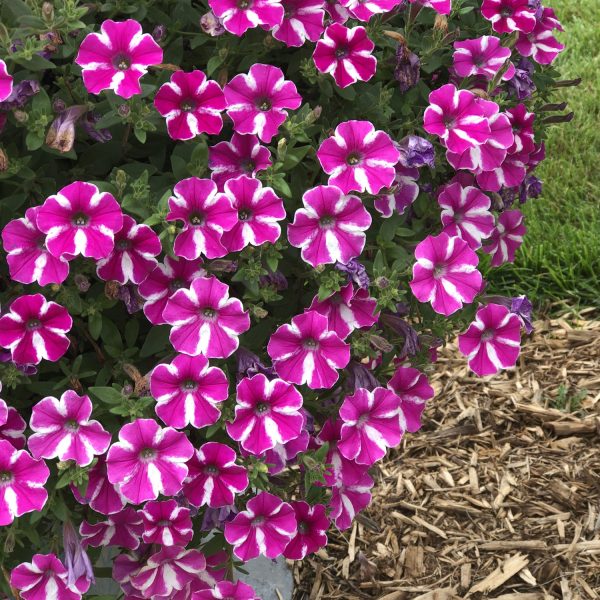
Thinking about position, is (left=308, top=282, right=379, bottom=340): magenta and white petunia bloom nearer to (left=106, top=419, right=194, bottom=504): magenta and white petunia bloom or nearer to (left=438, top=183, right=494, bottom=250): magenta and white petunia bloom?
(left=438, top=183, right=494, bottom=250): magenta and white petunia bloom

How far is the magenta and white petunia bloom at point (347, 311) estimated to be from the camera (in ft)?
6.53

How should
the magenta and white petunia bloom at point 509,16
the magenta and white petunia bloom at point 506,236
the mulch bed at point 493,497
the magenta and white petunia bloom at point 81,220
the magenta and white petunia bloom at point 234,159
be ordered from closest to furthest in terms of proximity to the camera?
the magenta and white petunia bloom at point 81,220
the magenta and white petunia bloom at point 234,159
the magenta and white petunia bloom at point 509,16
the magenta and white petunia bloom at point 506,236
the mulch bed at point 493,497

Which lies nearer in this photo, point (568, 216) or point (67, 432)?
point (67, 432)

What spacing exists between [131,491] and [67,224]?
51 centimetres

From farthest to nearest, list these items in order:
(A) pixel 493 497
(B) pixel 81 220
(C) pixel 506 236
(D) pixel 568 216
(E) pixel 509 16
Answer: (D) pixel 568 216 → (A) pixel 493 497 → (C) pixel 506 236 → (E) pixel 509 16 → (B) pixel 81 220

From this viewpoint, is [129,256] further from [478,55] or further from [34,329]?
[478,55]

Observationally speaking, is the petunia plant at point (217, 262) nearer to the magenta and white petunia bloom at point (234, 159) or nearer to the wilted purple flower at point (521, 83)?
the magenta and white petunia bloom at point (234, 159)

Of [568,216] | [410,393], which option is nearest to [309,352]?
[410,393]

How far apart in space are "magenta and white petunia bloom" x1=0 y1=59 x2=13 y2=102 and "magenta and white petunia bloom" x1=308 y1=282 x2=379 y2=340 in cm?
71

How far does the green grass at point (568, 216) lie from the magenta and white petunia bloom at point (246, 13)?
2332 millimetres

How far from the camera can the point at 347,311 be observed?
200cm

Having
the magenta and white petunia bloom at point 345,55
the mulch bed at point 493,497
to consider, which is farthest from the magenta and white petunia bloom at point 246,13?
the mulch bed at point 493,497

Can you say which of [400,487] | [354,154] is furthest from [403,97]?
[400,487]

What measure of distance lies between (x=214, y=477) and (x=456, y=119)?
2.90 ft
